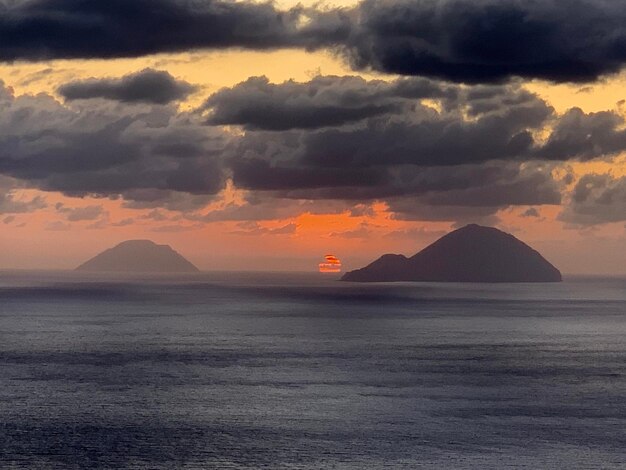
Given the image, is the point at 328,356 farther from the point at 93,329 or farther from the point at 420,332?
the point at 93,329

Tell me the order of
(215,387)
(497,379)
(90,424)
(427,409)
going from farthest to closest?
1. (497,379)
2. (215,387)
3. (427,409)
4. (90,424)

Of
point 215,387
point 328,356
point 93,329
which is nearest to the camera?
point 215,387

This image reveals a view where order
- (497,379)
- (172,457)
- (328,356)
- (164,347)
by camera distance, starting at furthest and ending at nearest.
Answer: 1. (164,347)
2. (328,356)
3. (497,379)
4. (172,457)

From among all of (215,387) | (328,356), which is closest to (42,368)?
(215,387)

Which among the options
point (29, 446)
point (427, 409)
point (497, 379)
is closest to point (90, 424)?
point (29, 446)

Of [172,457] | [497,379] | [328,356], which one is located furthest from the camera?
[328,356]

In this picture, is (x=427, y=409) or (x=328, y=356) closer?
(x=427, y=409)

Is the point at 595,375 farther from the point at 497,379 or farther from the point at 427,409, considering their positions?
the point at 427,409

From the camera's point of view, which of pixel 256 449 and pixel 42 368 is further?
pixel 42 368

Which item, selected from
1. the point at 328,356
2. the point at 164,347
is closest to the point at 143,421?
the point at 328,356
